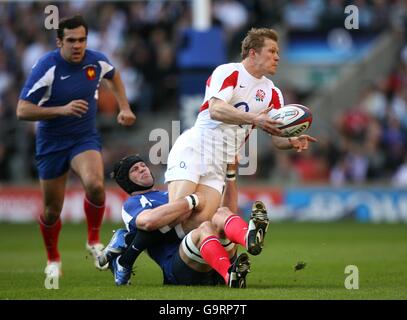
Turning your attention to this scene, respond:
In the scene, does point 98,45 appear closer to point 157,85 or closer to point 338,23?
point 157,85

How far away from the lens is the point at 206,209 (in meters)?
9.58

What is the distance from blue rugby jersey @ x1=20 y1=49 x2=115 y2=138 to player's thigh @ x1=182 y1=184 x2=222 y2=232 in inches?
92.6

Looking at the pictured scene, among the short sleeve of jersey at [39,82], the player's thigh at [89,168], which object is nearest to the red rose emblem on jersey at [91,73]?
the short sleeve of jersey at [39,82]

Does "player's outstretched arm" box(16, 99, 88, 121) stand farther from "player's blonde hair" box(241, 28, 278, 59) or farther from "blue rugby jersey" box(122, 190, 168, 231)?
"player's blonde hair" box(241, 28, 278, 59)

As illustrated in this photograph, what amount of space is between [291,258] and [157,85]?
34.7 feet

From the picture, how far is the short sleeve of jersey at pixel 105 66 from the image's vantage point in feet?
38.2

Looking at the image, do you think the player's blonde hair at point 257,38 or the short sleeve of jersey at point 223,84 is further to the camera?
the player's blonde hair at point 257,38

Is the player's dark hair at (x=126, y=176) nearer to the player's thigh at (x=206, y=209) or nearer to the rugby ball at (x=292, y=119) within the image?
the player's thigh at (x=206, y=209)

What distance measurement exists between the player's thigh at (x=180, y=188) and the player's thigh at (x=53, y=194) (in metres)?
2.31

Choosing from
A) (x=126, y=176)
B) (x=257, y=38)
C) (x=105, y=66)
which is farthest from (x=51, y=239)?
(x=257, y=38)

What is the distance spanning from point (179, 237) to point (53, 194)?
2.62 metres

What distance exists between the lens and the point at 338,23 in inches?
928
